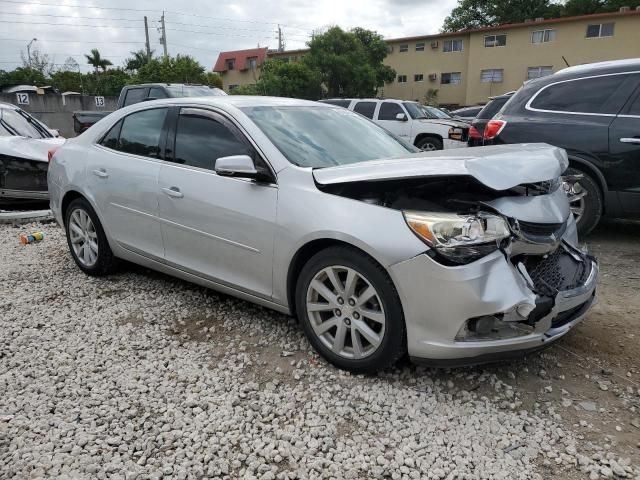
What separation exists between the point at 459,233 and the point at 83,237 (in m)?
3.52

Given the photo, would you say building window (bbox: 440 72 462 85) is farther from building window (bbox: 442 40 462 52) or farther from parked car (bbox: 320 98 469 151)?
parked car (bbox: 320 98 469 151)

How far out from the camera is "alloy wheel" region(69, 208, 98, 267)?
4.48 metres

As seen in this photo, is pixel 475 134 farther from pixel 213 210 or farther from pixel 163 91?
pixel 163 91

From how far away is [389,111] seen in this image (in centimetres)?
1338

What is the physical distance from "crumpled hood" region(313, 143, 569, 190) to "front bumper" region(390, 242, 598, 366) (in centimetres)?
42

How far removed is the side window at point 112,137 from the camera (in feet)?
14.0

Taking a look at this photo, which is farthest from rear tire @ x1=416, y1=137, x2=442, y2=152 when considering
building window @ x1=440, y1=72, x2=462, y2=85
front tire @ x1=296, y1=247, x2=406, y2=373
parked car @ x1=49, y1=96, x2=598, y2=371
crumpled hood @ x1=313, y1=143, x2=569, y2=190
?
building window @ x1=440, y1=72, x2=462, y2=85

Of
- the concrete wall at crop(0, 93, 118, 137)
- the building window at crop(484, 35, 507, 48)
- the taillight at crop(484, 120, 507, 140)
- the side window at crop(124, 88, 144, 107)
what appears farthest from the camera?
the building window at crop(484, 35, 507, 48)

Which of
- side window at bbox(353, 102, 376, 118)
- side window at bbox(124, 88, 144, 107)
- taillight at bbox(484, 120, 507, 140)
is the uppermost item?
side window at bbox(124, 88, 144, 107)

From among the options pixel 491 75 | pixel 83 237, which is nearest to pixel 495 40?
pixel 491 75

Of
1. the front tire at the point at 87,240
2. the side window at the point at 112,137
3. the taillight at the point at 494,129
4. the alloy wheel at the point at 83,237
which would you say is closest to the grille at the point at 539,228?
the taillight at the point at 494,129

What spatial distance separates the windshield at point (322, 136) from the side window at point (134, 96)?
31.6ft

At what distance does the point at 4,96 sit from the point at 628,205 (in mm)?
22511

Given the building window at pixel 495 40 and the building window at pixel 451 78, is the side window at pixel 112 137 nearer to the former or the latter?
the building window at pixel 495 40
